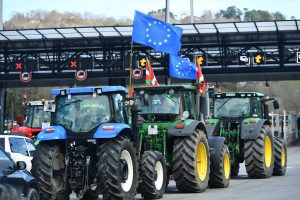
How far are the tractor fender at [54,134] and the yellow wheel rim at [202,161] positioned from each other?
4091mm

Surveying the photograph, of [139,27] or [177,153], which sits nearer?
[177,153]

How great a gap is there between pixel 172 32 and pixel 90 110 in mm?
5949

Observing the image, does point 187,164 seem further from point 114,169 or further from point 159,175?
point 114,169

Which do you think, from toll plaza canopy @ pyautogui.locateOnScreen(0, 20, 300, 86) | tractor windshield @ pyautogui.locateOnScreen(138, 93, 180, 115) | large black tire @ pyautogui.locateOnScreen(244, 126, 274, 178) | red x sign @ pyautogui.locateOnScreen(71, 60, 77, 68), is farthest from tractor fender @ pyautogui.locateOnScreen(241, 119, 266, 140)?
red x sign @ pyautogui.locateOnScreen(71, 60, 77, 68)

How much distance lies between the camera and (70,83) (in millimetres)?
51625

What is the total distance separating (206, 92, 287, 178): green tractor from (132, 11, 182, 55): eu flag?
276cm

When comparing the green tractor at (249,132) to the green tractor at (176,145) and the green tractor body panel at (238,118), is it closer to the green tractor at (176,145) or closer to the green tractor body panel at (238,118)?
the green tractor body panel at (238,118)

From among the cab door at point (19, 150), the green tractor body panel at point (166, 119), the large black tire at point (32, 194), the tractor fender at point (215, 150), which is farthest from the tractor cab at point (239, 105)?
the large black tire at point (32, 194)

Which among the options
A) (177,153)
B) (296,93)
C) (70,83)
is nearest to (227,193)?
(177,153)

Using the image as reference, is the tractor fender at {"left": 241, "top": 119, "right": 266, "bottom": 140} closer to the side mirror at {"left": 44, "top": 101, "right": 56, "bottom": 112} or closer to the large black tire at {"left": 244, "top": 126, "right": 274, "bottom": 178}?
the large black tire at {"left": 244, "top": 126, "right": 274, "bottom": 178}

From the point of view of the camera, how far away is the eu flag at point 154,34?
18.2 metres

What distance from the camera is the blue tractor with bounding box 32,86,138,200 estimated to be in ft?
45.9

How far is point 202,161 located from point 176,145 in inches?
44.3

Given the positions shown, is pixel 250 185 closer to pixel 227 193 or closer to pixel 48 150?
pixel 227 193
